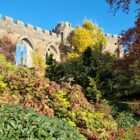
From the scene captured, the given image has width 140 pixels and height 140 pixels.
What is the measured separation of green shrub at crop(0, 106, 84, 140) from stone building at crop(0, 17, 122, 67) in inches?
1534

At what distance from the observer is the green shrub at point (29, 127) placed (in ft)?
23.8

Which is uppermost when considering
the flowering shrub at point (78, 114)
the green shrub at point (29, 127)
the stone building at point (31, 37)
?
the stone building at point (31, 37)

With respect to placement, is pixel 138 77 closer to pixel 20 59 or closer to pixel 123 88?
pixel 123 88

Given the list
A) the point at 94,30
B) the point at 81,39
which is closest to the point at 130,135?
the point at 81,39

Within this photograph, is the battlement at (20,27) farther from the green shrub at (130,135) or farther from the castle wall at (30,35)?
the green shrub at (130,135)

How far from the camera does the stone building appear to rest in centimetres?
4744

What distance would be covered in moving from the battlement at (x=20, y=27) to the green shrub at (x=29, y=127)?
131 feet

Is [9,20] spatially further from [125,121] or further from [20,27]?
[125,121]

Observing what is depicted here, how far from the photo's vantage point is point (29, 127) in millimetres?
7398

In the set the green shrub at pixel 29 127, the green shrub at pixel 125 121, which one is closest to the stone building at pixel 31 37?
the green shrub at pixel 125 121

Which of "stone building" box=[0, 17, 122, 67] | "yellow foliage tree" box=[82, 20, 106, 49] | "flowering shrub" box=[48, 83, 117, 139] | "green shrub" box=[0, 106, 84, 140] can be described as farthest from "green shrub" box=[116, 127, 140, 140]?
"yellow foliage tree" box=[82, 20, 106, 49]

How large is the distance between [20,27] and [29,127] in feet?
138

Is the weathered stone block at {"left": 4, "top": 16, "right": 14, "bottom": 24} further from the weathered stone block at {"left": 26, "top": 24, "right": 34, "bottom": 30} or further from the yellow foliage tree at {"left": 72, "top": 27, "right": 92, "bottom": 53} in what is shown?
the yellow foliage tree at {"left": 72, "top": 27, "right": 92, "bottom": 53}

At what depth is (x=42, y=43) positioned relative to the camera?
51.6 metres
